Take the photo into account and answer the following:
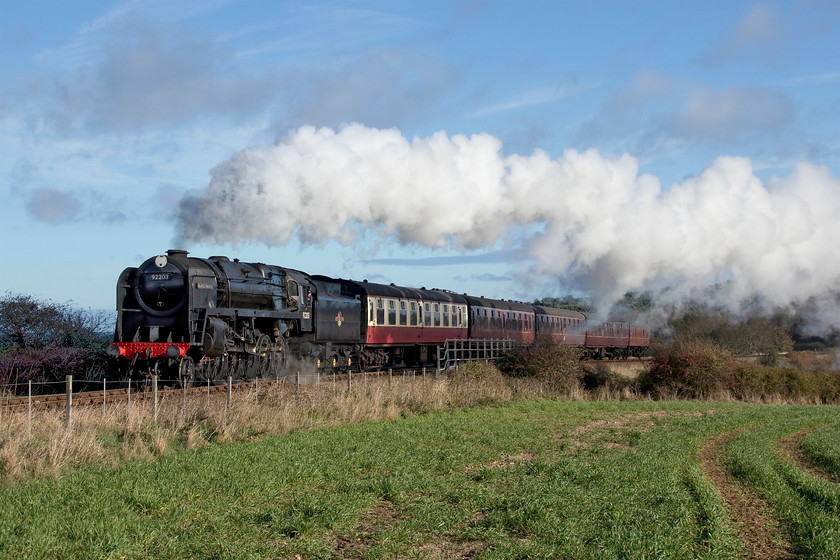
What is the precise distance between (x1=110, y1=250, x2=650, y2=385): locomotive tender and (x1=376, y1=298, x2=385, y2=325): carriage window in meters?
0.04

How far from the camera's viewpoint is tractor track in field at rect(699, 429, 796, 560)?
8105 millimetres

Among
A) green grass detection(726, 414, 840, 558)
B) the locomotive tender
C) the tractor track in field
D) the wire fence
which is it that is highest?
the locomotive tender

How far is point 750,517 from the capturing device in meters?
9.44

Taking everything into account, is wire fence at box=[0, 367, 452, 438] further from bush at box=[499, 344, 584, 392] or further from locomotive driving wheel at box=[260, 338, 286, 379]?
bush at box=[499, 344, 584, 392]

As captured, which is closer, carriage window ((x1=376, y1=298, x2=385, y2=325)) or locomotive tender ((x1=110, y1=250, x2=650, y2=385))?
locomotive tender ((x1=110, y1=250, x2=650, y2=385))

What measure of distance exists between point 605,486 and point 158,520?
18.5 ft

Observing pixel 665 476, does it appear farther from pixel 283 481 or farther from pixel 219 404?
pixel 219 404

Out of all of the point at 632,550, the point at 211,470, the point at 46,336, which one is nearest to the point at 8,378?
the point at 46,336

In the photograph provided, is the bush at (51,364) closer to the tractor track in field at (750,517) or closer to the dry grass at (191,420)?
the dry grass at (191,420)

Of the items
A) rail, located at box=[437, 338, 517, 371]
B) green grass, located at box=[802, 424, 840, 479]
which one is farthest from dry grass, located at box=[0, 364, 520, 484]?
rail, located at box=[437, 338, 517, 371]

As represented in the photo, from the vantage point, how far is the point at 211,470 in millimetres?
10547

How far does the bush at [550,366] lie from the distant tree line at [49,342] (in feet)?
47.1

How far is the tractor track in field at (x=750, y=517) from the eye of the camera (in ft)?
26.6

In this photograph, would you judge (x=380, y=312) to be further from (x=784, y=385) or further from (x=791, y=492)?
(x=791, y=492)
